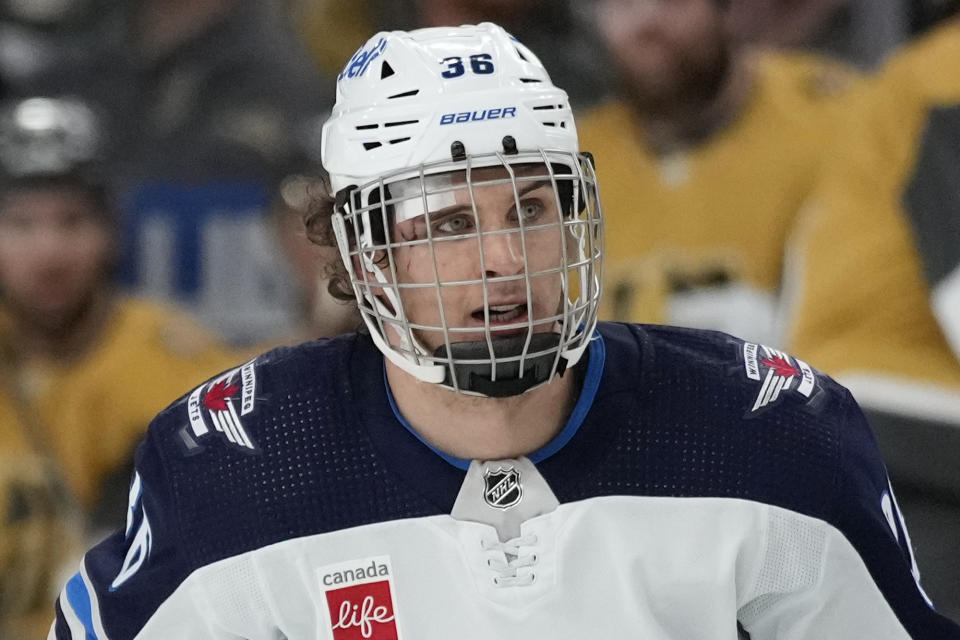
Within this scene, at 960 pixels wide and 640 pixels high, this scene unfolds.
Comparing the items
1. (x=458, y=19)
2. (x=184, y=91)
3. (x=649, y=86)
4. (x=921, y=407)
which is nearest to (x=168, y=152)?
(x=184, y=91)

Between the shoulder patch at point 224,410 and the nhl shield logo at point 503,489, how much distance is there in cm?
27

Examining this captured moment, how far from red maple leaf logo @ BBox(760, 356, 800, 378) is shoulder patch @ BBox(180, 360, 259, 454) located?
0.61 metres

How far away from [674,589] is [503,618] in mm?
191

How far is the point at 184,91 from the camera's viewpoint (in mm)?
3824

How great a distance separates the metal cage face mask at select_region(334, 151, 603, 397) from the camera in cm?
154

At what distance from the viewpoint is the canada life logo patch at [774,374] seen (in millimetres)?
1695

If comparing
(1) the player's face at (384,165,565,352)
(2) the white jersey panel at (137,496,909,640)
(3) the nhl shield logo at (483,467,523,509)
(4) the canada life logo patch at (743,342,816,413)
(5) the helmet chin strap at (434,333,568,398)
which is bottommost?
(2) the white jersey panel at (137,496,909,640)

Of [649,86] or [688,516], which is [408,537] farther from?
[649,86]

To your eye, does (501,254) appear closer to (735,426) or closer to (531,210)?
(531,210)

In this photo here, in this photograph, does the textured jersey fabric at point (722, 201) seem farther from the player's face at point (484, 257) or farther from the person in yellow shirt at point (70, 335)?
the player's face at point (484, 257)

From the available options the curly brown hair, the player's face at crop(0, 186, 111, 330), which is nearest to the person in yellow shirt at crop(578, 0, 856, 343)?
the player's face at crop(0, 186, 111, 330)

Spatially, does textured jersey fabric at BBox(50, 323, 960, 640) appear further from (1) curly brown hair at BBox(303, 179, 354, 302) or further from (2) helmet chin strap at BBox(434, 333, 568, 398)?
(1) curly brown hair at BBox(303, 179, 354, 302)

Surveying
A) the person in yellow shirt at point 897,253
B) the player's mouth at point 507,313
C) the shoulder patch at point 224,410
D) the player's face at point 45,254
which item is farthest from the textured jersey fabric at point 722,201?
the player's mouth at point 507,313

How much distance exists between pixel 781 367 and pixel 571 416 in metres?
0.27
